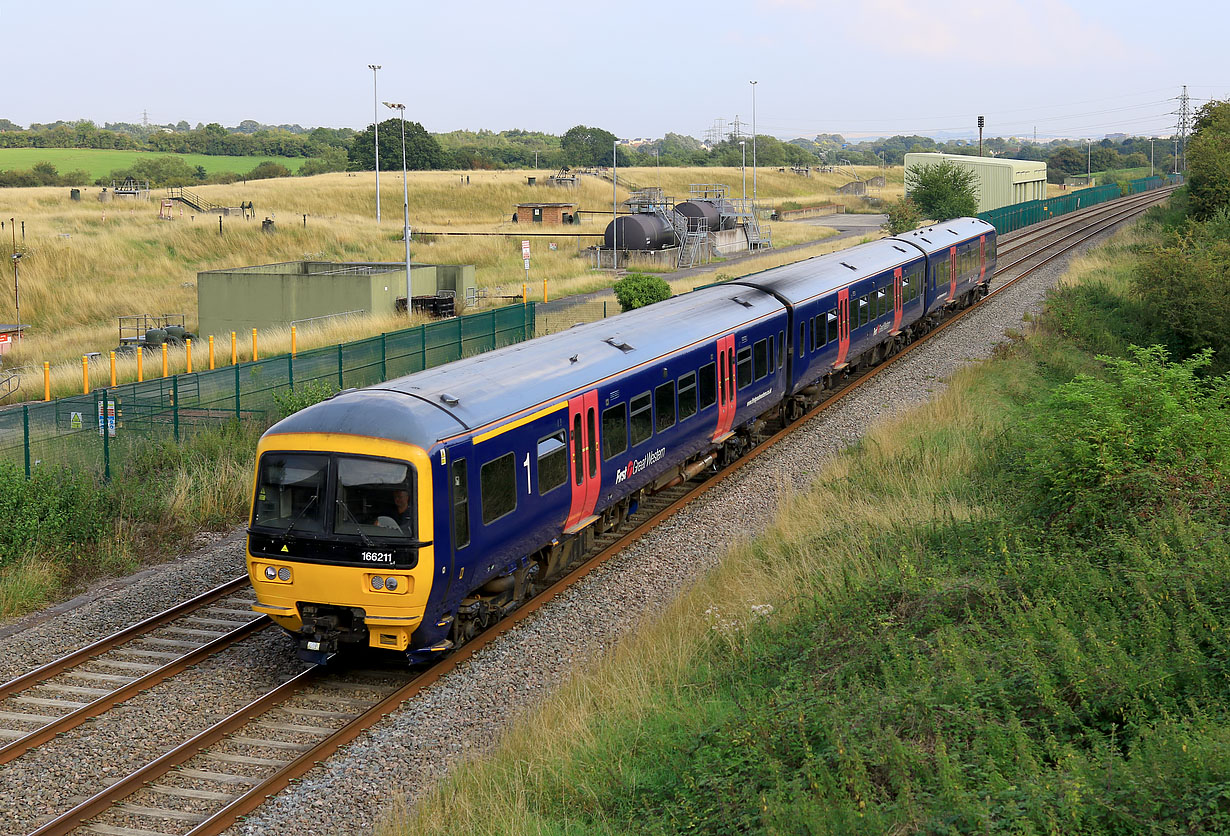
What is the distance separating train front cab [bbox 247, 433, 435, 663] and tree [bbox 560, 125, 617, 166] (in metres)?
176

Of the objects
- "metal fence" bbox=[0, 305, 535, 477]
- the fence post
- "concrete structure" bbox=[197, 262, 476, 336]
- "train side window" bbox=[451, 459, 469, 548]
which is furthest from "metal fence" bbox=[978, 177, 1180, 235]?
"train side window" bbox=[451, 459, 469, 548]

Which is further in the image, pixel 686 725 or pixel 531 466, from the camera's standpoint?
pixel 531 466

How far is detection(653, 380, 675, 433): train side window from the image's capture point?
619 inches

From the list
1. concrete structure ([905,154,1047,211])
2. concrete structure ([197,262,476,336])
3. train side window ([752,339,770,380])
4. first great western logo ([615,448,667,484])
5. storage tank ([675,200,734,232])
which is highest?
concrete structure ([905,154,1047,211])

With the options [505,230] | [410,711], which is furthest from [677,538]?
[505,230]

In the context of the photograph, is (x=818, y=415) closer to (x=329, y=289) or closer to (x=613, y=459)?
(x=613, y=459)

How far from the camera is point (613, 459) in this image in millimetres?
14484

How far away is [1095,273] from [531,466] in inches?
1370

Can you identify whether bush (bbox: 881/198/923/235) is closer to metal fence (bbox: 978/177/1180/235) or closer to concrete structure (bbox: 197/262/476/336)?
metal fence (bbox: 978/177/1180/235)

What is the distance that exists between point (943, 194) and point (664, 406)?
4853 centimetres

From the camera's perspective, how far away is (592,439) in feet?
45.7

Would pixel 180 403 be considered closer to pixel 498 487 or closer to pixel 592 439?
pixel 592 439

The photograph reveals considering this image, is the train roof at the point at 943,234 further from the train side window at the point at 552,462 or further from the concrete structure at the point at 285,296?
the train side window at the point at 552,462

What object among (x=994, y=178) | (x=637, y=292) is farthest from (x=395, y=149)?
(x=637, y=292)
